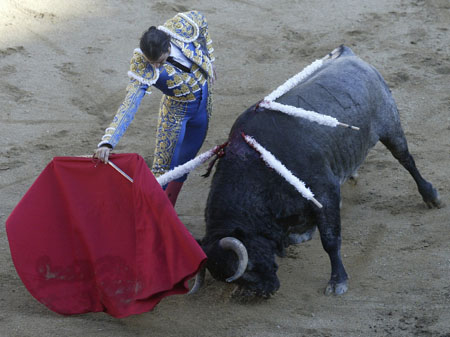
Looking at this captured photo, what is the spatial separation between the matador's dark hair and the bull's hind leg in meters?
1.76

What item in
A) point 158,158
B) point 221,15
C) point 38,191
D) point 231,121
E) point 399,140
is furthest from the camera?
point 221,15

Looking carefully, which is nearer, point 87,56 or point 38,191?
point 38,191

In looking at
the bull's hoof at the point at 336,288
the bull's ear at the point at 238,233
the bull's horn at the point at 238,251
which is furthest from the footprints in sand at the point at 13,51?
the bull's hoof at the point at 336,288

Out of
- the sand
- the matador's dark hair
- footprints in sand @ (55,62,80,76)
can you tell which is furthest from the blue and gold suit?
footprints in sand @ (55,62,80,76)

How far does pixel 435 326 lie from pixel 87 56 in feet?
16.4

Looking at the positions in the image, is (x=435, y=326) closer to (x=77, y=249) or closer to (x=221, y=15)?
(x=77, y=249)

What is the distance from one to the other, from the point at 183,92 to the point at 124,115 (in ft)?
1.74

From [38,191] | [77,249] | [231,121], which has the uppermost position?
[38,191]

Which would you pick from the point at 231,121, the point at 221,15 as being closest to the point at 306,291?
the point at 231,121

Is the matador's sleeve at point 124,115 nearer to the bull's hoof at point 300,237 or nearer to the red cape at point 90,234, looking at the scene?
the red cape at point 90,234

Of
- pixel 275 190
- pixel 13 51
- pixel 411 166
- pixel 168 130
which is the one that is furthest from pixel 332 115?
pixel 13 51

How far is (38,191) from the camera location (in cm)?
392

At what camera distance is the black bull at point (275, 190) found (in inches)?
154

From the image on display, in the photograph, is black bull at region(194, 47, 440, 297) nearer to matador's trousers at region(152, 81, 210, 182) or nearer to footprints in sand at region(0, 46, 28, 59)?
matador's trousers at region(152, 81, 210, 182)
